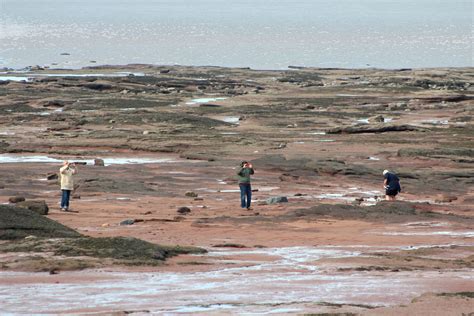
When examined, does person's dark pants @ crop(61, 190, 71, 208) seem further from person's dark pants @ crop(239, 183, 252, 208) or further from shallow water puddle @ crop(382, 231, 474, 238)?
shallow water puddle @ crop(382, 231, 474, 238)

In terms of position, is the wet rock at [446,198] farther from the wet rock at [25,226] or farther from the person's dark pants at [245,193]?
the wet rock at [25,226]

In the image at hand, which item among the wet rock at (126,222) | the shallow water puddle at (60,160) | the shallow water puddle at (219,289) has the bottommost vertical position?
the shallow water puddle at (60,160)

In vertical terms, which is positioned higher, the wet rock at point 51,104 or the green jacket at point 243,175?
the green jacket at point 243,175

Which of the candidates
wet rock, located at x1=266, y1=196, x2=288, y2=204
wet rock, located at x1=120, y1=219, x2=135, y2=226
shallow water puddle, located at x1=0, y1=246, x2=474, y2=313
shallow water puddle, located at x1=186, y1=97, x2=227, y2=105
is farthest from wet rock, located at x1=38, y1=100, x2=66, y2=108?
shallow water puddle, located at x1=0, y1=246, x2=474, y2=313

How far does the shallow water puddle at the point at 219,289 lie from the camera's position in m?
14.4

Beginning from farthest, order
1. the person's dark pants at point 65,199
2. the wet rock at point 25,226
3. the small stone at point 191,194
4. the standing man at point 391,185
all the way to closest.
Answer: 1. the small stone at point 191,194
2. the standing man at point 391,185
3. the person's dark pants at point 65,199
4. the wet rock at point 25,226

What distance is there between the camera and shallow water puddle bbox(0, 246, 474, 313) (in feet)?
47.3

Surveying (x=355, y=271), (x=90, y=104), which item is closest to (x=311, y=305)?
(x=355, y=271)

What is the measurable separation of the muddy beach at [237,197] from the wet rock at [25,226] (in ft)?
0.55

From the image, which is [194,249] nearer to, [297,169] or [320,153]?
[297,169]

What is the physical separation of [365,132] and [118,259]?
34477mm

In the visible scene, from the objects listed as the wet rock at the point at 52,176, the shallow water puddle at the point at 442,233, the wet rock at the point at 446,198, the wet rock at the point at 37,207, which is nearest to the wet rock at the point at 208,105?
the wet rock at the point at 52,176

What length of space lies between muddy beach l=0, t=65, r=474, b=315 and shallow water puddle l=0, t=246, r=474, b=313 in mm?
36

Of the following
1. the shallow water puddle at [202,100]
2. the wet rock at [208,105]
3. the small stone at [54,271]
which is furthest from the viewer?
the shallow water puddle at [202,100]
